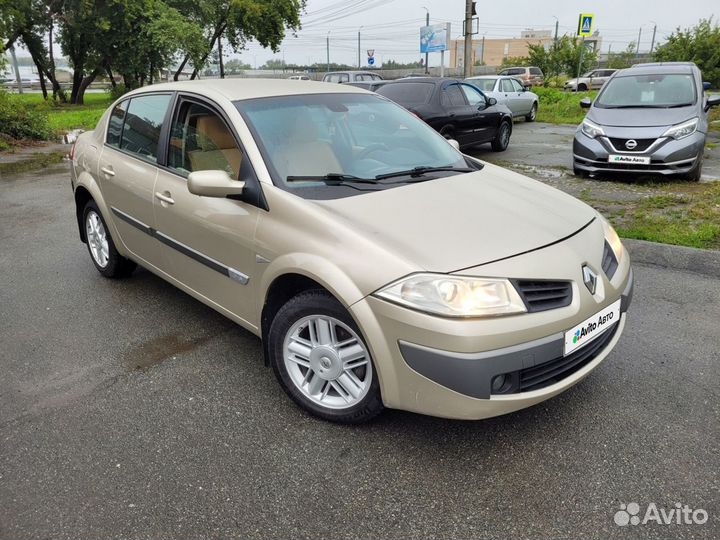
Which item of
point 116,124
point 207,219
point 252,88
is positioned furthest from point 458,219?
point 116,124

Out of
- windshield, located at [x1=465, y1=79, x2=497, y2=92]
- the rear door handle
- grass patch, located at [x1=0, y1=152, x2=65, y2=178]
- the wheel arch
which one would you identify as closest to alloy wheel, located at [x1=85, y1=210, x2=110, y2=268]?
the rear door handle

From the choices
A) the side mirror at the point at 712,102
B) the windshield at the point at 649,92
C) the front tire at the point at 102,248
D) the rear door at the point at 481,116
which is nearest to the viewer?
the front tire at the point at 102,248

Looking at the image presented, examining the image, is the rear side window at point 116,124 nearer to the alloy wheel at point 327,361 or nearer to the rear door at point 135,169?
the rear door at point 135,169

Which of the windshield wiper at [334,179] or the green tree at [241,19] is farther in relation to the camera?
the green tree at [241,19]

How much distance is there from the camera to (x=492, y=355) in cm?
225

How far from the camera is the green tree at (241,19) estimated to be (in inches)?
1243

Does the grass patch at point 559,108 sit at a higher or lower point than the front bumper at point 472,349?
higher

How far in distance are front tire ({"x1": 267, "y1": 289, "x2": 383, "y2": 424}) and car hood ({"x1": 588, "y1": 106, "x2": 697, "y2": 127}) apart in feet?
22.2

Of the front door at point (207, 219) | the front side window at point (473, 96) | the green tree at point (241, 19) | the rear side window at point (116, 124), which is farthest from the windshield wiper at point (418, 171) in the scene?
the green tree at point (241, 19)

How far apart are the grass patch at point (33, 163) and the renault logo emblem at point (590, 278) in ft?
35.1

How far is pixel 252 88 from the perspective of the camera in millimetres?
3541

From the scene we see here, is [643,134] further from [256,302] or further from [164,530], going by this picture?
[164,530]

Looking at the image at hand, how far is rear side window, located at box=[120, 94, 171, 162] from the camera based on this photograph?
3.78 m

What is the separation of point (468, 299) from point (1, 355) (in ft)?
9.94
